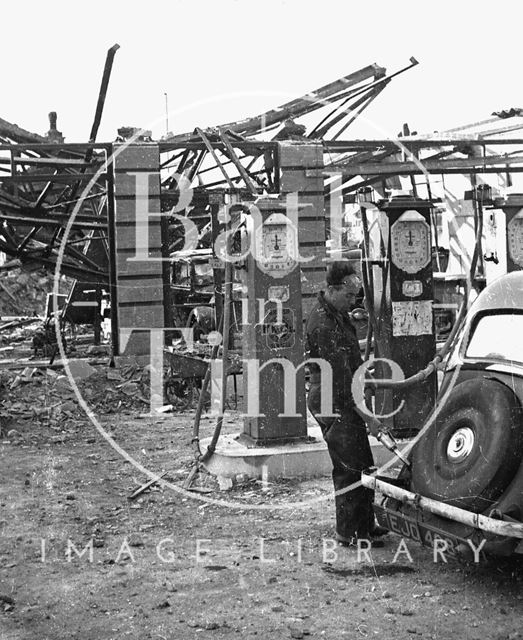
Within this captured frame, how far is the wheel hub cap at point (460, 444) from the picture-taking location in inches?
205

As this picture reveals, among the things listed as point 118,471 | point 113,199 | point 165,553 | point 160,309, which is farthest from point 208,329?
point 165,553

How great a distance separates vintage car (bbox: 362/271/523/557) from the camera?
190 inches

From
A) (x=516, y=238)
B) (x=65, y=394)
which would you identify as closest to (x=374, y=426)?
(x=516, y=238)

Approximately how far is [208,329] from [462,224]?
Answer: 7.75 meters

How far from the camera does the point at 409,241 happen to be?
809 cm

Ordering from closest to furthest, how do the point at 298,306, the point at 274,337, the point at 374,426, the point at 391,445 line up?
the point at 391,445 → the point at 374,426 → the point at 274,337 → the point at 298,306

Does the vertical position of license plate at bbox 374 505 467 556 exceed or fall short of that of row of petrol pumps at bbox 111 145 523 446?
it falls short

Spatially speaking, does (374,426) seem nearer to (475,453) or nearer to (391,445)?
(391,445)

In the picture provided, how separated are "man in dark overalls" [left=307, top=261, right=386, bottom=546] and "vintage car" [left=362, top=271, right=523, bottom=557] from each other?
29cm

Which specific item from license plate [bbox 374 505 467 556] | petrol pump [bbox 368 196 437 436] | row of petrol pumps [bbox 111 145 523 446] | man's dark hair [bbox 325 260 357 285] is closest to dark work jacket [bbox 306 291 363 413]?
man's dark hair [bbox 325 260 357 285]

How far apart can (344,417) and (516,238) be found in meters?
3.65

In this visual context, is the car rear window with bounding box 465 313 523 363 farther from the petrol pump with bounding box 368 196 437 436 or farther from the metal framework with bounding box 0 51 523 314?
the metal framework with bounding box 0 51 523 314

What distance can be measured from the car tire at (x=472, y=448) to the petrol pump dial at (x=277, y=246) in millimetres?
2632

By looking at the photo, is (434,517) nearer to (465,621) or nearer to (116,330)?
(465,621)
